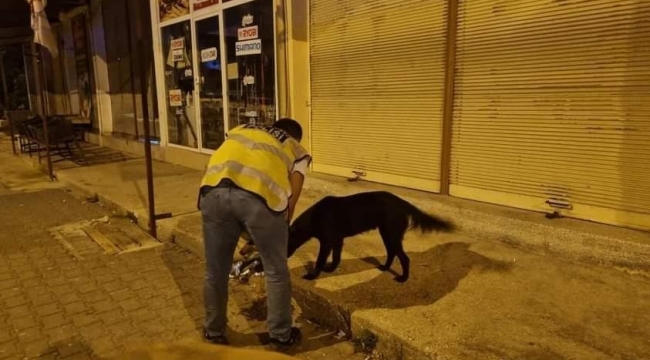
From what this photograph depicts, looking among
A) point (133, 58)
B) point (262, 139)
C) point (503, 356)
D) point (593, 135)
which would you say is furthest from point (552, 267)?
point (133, 58)

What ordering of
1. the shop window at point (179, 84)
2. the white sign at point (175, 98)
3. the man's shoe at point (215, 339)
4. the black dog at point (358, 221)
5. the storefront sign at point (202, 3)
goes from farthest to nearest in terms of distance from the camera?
the white sign at point (175, 98), the shop window at point (179, 84), the storefront sign at point (202, 3), the black dog at point (358, 221), the man's shoe at point (215, 339)

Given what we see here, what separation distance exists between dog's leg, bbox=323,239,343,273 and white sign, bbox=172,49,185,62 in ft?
22.4

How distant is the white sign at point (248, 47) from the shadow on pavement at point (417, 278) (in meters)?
4.31

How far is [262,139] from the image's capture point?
2.97 meters

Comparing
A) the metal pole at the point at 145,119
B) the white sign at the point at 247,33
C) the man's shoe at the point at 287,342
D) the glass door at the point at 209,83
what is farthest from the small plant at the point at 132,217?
the man's shoe at the point at 287,342

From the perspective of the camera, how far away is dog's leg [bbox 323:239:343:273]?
12.2 feet

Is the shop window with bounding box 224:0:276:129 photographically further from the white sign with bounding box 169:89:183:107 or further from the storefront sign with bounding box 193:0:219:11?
the white sign with bounding box 169:89:183:107

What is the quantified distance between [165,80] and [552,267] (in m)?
8.45

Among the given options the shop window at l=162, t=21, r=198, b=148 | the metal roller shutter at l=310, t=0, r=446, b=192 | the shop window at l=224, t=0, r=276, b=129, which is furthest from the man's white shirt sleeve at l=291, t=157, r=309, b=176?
the shop window at l=162, t=21, r=198, b=148

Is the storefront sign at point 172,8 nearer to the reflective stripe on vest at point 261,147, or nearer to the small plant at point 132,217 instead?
the small plant at point 132,217

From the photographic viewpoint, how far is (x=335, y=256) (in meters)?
3.81

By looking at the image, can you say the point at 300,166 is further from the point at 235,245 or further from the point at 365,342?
the point at 365,342

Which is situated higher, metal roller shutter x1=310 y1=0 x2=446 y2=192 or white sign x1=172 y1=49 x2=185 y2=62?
white sign x1=172 y1=49 x2=185 y2=62

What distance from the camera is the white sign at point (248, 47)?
7.46m
